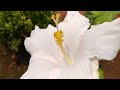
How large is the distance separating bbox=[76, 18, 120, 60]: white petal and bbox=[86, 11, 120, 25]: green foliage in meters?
0.17

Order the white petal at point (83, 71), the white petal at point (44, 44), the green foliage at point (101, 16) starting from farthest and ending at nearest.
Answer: the green foliage at point (101, 16)
the white petal at point (44, 44)
the white petal at point (83, 71)

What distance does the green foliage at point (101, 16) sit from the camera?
1291 mm

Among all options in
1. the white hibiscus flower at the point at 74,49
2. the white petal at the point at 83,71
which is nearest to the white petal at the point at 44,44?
the white hibiscus flower at the point at 74,49

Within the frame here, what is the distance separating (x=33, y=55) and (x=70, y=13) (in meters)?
0.24

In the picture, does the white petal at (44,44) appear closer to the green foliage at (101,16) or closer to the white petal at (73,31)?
the white petal at (73,31)

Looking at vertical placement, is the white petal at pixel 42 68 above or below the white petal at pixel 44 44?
below

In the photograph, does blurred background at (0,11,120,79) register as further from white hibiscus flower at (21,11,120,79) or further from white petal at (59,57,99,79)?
white petal at (59,57,99,79)

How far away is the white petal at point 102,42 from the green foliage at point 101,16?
0.17m

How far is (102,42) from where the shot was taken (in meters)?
1.06

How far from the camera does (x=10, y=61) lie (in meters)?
2.71

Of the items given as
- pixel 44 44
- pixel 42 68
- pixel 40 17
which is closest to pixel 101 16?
pixel 44 44

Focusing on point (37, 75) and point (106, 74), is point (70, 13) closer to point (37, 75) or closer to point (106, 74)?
point (37, 75)

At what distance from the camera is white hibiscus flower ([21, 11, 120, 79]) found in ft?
3.35

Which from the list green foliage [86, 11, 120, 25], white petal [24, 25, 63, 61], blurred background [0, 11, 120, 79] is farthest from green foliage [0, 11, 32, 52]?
white petal [24, 25, 63, 61]
